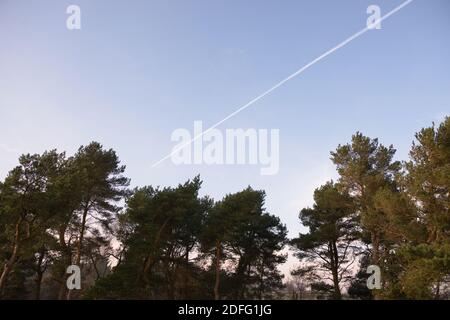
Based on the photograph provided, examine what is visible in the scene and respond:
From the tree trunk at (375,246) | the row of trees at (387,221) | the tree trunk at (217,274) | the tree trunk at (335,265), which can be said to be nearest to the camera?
the row of trees at (387,221)

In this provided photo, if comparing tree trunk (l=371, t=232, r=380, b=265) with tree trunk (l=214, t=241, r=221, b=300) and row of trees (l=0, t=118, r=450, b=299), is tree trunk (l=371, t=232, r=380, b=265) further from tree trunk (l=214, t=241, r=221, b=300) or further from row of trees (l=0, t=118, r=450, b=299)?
tree trunk (l=214, t=241, r=221, b=300)

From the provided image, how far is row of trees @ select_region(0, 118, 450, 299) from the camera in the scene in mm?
19156

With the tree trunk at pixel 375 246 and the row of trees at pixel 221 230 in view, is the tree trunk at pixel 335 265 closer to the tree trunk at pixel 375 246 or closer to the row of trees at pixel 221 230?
the row of trees at pixel 221 230

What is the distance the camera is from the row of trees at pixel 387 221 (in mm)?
16853

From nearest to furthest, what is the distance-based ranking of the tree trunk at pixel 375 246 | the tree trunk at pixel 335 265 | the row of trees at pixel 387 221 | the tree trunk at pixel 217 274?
the row of trees at pixel 387 221 → the tree trunk at pixel 375 246 → the tree trunk at pixel 217 274 → the tree trunk at pixel 335 265

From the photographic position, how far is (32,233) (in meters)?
20.0

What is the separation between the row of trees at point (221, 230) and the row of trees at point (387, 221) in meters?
0.07

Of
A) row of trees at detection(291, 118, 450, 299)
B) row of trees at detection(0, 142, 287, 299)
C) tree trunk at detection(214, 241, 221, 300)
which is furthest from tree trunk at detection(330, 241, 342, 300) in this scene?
tree trunk at detection(214, 241, 221, 300)

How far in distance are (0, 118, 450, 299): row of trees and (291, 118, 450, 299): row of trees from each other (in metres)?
0.07

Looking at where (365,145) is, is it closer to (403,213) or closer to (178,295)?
(403,213)

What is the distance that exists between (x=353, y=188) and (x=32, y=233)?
2149 cm

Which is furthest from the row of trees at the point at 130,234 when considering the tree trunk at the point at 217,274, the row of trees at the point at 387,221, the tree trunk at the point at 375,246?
the tree trunk at the point at 375,246

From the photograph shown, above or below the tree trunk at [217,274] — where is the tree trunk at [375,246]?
above

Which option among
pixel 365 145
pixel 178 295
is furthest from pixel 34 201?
pixel 365 145
